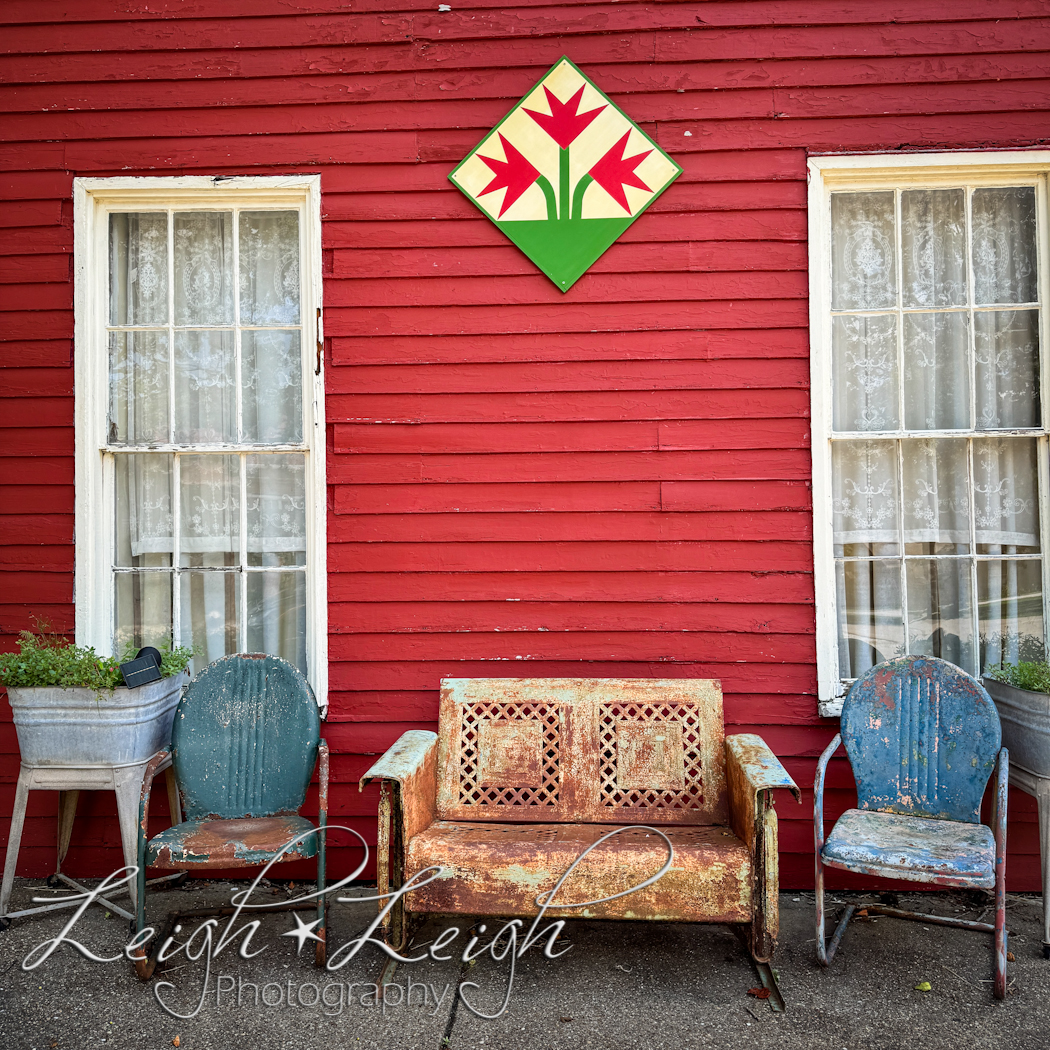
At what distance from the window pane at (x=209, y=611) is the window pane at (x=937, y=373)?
118 inches

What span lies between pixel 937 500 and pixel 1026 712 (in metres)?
0.94

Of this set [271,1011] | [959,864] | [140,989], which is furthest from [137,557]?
[959,864]

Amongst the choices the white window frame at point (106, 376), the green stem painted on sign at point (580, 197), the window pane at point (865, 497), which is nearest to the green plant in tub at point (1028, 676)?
the window pane at point (865, 497)

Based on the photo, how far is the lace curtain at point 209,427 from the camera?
378 centimetres

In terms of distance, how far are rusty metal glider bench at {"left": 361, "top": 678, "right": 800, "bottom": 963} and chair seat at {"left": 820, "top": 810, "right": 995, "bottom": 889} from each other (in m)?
0.28

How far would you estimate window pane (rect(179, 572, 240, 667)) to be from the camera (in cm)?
377

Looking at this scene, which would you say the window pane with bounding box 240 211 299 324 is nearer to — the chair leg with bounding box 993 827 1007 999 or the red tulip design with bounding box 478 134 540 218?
the red tulip design with bounding box 478 134 540 218

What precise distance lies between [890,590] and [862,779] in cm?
85

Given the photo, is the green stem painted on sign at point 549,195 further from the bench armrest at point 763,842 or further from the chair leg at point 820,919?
the chair leg at point 820,919

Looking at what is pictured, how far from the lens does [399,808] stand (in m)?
2.84

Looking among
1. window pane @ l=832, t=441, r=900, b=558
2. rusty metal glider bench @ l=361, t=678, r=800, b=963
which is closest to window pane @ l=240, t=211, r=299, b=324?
rusty metal glider bench @ l=361, t=678, r=800, b=963

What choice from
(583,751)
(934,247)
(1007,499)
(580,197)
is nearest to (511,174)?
(580,197)

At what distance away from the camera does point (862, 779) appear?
321cm

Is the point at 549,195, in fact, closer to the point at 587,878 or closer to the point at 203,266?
the point at 203,266
